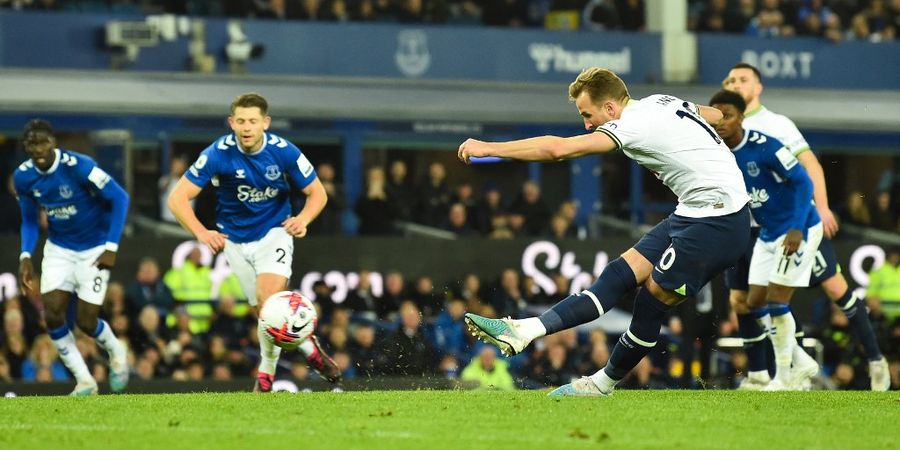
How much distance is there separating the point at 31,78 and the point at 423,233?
5.84m

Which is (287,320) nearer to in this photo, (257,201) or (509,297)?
(257,201)

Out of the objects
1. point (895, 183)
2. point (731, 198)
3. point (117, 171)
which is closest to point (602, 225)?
point (895, 183)

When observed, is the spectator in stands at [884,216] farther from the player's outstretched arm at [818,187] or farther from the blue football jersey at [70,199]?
the blue football jersey at [70,199]

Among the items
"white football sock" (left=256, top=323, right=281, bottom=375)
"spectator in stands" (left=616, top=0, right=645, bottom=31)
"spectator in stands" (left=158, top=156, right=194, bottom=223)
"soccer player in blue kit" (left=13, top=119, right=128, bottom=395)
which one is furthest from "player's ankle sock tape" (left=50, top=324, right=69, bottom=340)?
"spectator in stands" (left=616, top=0, right=645, bottom=31)

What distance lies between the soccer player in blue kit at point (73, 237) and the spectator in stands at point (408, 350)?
343 cm

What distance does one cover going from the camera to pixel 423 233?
22.5 m

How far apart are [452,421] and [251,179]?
3581 millimetres

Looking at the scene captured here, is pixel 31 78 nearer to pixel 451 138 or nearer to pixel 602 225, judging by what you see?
pixel 451 138

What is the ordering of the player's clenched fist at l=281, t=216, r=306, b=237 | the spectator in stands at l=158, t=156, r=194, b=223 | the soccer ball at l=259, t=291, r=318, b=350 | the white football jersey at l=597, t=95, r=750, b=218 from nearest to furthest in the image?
the white football jersey at l=597, t=95, r=750, b=218 → the soccer ball at l=259, t=291, r=318, b=350 → the player's clenched fist at l=281, t=216, r=306, b=237 → the spectator in stands at l=158, t=156, r=194, b=223

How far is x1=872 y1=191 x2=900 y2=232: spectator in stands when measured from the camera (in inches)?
988

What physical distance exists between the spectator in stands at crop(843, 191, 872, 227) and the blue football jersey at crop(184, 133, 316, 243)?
14497 mm

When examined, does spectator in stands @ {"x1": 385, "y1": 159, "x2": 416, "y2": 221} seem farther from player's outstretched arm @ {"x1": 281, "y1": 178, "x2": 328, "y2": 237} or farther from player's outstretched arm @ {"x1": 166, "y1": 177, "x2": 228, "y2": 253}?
player's outstretched arm @ {"x1": 166, "y1": 177, "x2": 228, "y2": 253}

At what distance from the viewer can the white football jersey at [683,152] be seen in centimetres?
977

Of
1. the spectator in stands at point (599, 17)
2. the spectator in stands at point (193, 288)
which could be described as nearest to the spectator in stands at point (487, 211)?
the spectator in stands at point (193, 288)
